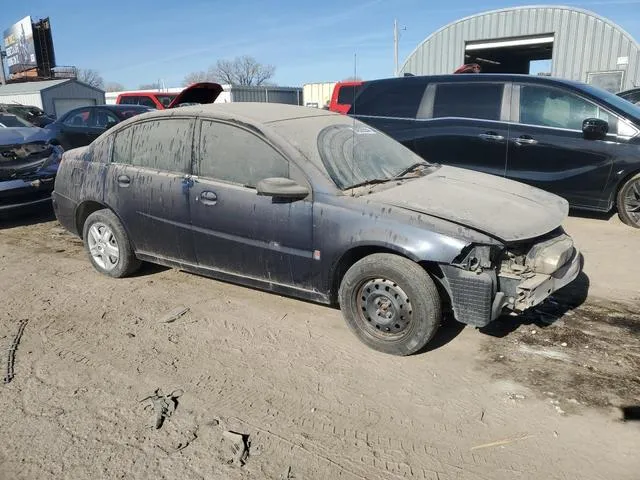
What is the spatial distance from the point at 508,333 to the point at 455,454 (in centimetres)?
147

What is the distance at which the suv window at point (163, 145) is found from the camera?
4.34 metres

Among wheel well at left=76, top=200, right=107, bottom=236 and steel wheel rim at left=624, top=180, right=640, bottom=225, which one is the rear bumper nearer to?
wheel well at left=76, top=200, right=107, bottom=236

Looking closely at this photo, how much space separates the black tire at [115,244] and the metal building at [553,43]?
1713cm

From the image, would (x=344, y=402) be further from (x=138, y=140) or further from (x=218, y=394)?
(x=138, y=140)

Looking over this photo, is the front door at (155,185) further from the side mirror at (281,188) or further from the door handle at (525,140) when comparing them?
the door handle at (525,140)

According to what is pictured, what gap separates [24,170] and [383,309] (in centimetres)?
585

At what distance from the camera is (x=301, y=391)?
3131 millimetres

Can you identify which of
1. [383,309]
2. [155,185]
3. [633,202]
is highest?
[155,185]

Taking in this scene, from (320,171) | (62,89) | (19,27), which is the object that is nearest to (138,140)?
(320,171)

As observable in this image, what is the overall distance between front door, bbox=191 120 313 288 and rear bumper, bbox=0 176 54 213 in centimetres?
393

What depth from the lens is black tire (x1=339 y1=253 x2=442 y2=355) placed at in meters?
3.28

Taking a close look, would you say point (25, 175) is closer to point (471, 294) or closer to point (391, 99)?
point (391, 99)

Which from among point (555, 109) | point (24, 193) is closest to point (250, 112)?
point (555, 109)

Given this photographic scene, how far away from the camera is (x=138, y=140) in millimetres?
4680
